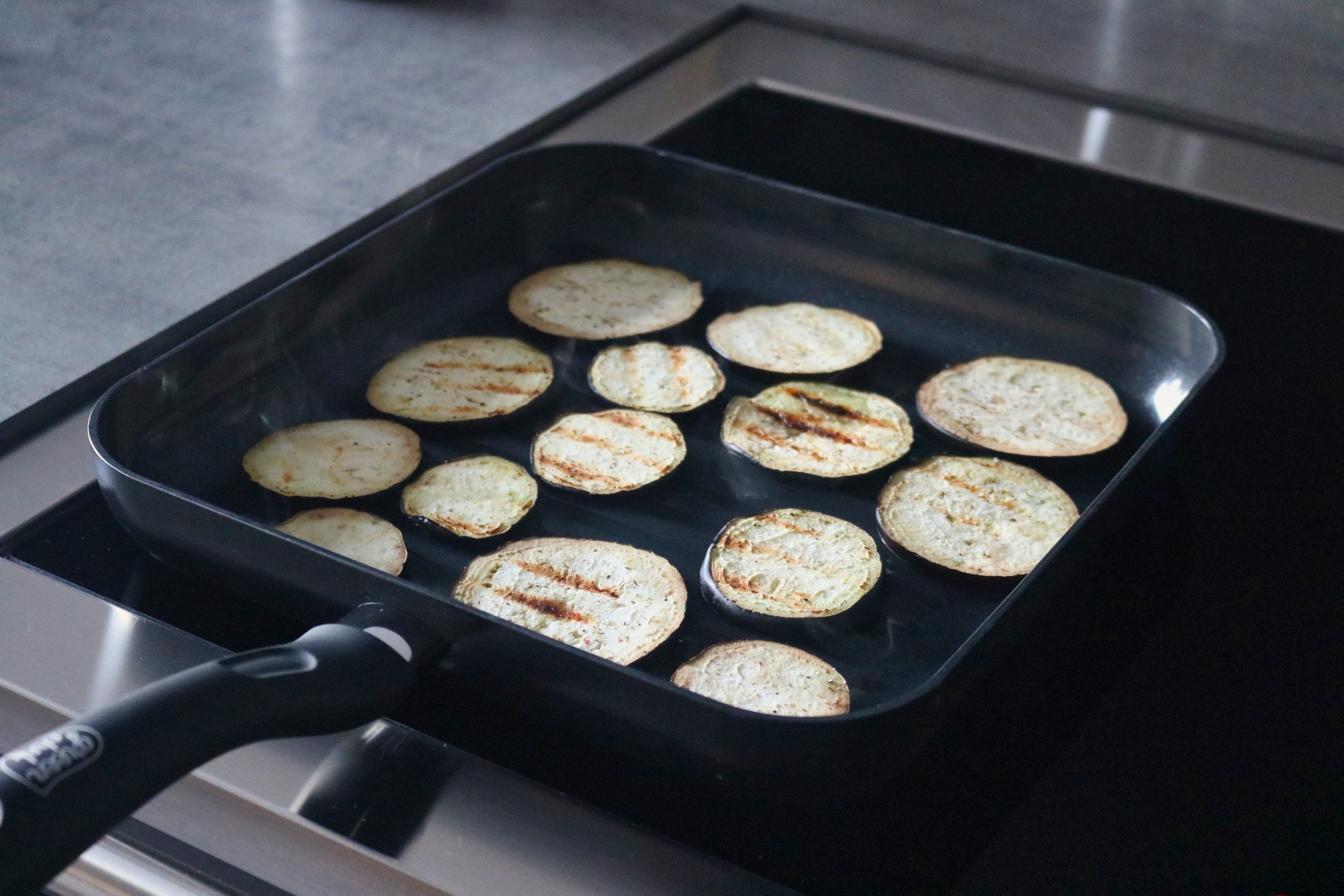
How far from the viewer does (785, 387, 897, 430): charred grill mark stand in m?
1.22

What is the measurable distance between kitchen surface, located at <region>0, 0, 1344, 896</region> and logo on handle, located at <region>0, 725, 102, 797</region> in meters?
0.19

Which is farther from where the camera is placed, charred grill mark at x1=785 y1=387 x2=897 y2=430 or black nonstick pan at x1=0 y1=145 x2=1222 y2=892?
charred grill mark at x1=785 y1=387 x2=897 y2=430

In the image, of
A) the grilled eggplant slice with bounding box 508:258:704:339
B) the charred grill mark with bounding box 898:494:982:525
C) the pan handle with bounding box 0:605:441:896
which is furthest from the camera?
the grilled eggplant slice with bounding box 508:258:704:339

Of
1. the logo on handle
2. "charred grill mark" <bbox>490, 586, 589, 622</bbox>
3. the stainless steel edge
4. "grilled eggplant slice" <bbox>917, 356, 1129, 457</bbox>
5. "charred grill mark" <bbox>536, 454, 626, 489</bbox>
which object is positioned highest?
the stainless steel edge

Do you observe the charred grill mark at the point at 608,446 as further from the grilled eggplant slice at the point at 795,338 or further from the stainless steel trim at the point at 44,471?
the stainless steel trim at the point at 44,471

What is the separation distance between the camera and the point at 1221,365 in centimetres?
112

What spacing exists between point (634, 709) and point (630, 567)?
262 millimetres

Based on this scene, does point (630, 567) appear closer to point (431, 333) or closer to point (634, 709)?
point (634, 709)

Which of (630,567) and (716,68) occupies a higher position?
(716,68)

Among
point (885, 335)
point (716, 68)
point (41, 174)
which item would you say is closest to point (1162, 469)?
point (885, 335)

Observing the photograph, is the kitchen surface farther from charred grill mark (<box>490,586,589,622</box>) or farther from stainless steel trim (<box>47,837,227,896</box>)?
charred grill mark (<box>490,586,589,622</box>)

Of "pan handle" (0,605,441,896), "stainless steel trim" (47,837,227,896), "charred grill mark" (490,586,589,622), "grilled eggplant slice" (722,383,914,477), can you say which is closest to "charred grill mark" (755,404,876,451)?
"grilled eggplant slice" (722,383,914,477)

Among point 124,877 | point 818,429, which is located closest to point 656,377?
point 818,429

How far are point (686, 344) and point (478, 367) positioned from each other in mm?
221
